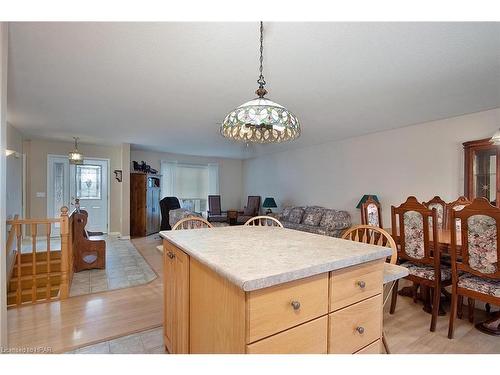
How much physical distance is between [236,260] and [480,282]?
213 cm

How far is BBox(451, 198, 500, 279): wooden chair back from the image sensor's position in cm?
181

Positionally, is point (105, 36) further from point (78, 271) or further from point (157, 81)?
point (78, 271)

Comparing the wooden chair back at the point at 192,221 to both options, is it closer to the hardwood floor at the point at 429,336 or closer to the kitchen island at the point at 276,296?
the kitchen island at the point at 276,296

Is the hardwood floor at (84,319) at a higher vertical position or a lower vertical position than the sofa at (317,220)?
lower

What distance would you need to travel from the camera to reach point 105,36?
172 cm

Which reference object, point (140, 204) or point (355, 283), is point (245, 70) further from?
point (140, 204)

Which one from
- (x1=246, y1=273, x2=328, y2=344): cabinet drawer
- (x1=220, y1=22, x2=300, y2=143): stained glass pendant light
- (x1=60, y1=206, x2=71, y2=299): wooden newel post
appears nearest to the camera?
(x1=246, y1=273, x2=328, y2=344): cabinet drawer

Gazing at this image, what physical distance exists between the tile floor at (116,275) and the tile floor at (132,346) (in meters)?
1.22

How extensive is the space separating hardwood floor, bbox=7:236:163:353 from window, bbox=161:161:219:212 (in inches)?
188

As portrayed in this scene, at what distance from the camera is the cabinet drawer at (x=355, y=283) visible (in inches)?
44.7

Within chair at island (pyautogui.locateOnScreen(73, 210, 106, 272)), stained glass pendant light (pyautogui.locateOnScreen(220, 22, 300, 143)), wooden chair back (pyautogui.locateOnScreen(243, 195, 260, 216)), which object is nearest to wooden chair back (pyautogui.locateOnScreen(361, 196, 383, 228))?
stained glass pendant light (pyautogui.locateOnScreen(220, 22, 300, 143))

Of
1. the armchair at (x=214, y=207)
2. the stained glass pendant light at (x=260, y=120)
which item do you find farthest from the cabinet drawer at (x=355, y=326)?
the armchair at (x=214, y=207)

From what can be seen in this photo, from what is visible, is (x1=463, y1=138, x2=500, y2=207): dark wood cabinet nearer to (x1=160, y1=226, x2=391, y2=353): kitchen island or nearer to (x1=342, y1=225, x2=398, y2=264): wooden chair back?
(x1=342, y1=225, x2=398, y2=264): wooden chair back
